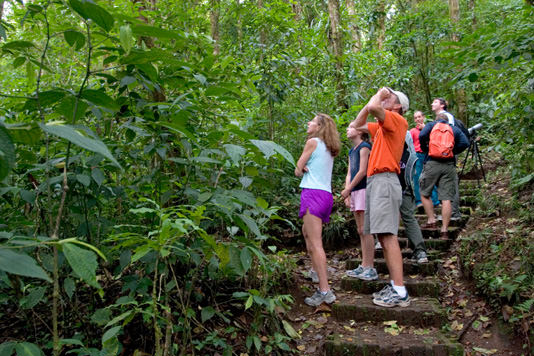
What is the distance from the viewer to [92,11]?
115 cm

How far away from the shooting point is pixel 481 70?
380 cm

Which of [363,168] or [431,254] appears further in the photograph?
[431,254]

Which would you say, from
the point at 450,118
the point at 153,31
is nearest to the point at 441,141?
the point at 450,118

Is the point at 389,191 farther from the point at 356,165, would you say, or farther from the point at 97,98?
the point at 97,98

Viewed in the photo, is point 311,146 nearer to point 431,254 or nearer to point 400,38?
point 431,254

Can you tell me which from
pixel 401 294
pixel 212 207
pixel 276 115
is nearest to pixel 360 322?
pixel 401 294

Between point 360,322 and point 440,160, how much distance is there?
3.18 metres

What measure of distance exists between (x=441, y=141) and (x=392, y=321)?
314 centimetres

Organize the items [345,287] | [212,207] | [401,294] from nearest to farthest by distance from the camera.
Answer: [212,207], [401,294], [345,287]

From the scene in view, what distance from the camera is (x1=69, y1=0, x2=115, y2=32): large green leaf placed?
1124 millimetres

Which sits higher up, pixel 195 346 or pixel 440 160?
pixel 440 160

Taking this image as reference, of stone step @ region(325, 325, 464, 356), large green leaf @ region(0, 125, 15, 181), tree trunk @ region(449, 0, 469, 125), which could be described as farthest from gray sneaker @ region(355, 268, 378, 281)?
tree trunk @ region(449, 0, 469, 125)

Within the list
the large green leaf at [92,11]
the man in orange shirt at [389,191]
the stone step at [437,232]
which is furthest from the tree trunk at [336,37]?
the large green leaf at [92,11]

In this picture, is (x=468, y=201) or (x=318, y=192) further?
(x=468, y=201)
